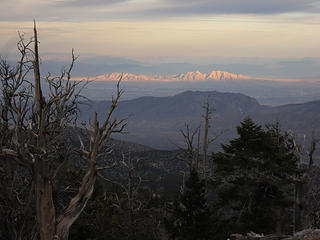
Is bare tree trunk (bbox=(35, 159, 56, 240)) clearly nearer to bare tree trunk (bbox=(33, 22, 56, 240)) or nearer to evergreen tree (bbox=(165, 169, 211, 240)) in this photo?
bare tree trunk (bbox=(33, 22, 56, 240))

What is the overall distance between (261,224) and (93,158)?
13.6 m

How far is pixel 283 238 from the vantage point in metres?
12.5

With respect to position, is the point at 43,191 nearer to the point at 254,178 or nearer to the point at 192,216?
the point at 192,216

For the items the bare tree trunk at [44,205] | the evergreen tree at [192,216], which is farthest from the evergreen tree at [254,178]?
the bare tree trunk at [44,205]

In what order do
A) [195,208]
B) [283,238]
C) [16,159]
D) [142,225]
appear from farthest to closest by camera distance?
1. [142,225]
2. [195,208]
3. [283,238]
4. [16,159]

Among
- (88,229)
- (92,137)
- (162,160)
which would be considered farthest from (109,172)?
(92,137)

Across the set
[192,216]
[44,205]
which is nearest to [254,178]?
[192,216]

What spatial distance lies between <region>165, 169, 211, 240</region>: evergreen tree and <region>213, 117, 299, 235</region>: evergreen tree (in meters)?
4.67

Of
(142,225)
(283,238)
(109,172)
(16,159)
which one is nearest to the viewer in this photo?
(16,159)

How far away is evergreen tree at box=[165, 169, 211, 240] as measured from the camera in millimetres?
15883

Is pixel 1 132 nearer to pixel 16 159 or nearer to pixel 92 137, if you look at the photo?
pixel 16 159

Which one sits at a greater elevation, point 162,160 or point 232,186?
point 232,186

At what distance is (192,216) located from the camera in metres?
16.0

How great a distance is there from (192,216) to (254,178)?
20.9ft
